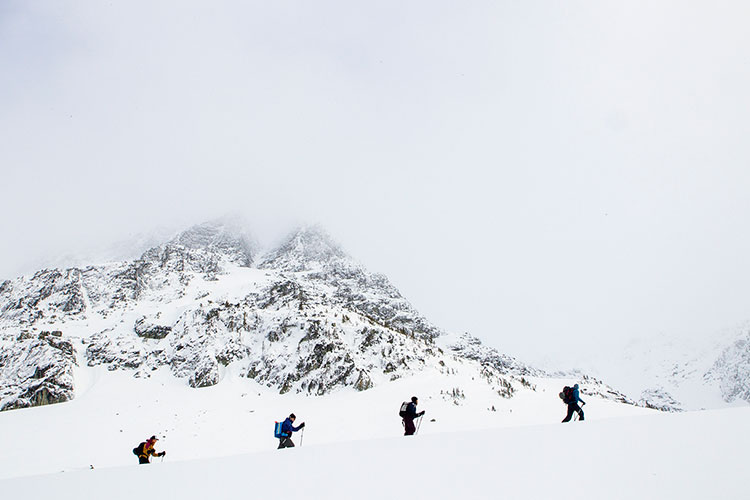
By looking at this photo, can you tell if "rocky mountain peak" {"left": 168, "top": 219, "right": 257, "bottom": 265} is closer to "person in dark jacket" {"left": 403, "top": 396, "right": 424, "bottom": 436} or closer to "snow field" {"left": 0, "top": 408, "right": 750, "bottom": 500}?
"person in dark jacket" {"left": 403, "top": 396, "right": 424, "bottom": 436}

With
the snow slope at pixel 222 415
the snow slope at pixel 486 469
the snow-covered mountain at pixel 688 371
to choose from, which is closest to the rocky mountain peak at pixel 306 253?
the snow slope at pixel 222 415

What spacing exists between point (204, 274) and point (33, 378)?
28213 mm

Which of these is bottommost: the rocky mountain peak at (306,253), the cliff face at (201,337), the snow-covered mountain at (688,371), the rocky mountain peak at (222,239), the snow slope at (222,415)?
the snow-covered mountain at (688,371)

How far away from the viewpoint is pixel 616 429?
7758 mm

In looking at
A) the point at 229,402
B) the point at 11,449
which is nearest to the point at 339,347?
the point at 229,402

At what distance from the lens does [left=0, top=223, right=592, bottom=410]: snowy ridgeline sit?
29.8m

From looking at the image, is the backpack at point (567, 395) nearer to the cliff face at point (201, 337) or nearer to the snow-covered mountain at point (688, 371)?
the cliff face at point (201, 337)

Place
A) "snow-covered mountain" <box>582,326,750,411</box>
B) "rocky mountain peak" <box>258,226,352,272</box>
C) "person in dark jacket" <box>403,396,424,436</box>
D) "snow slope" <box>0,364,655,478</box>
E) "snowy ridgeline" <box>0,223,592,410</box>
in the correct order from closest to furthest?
"person in dark jacket" <box>403,396,424,436</box>, "snow slope" <box>0,364,655,478</box>, "snowy ridgeline" <box>0,223,592,410</box>, "rocky mountain peak" <box>258,226,352,272</box>, "snow-covered mountain" <box>582,326,750,411</box>

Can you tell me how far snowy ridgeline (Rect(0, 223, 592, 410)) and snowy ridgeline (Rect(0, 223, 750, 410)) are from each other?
4.1 inches

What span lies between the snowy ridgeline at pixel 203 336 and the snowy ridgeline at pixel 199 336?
0.34 feet

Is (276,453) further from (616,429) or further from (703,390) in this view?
(703,390)

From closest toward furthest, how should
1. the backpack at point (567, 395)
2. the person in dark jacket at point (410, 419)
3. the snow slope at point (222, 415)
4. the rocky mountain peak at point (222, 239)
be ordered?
the person in dark jacket at point (410, 419) → the backpack at point (567, 395) → the snow slope at point (222, 415) → the rocky mountain peak at point (222, 239)

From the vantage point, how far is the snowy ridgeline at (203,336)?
29812 mm

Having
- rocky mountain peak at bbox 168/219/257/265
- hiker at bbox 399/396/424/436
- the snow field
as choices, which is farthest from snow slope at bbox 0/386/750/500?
rocky mountain peak at bbox 168/219/257/265
